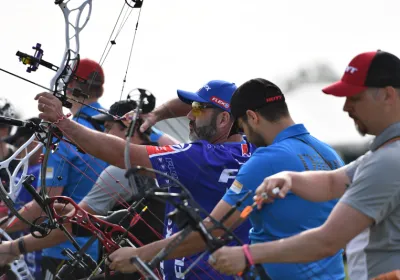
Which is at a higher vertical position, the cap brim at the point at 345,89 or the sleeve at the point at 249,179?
the cap brim at the point at 345,89

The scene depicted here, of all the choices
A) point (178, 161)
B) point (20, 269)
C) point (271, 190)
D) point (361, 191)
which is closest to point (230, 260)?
point (271, 190)

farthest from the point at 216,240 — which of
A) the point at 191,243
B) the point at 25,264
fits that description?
the point at 25,264

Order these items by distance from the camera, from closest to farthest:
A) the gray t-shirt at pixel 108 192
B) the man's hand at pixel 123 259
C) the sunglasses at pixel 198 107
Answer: the man's hand at pixel 123 259 < the sunglasses at pixel 198 107 < the gray t-shirt at pixel 108 192

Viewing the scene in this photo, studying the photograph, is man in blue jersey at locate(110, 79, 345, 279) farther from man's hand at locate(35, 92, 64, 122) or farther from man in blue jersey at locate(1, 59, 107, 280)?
man in blue jersey at locate(1, 59, 107, 280)

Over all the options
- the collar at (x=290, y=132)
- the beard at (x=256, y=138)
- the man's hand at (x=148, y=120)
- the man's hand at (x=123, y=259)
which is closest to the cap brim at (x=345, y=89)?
the collar at (x=290, y=132)

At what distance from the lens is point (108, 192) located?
6852 mm

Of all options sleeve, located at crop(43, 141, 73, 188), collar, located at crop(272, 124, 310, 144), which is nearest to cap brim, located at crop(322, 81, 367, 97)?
collar, located at crop(272, 124, 310, 144)

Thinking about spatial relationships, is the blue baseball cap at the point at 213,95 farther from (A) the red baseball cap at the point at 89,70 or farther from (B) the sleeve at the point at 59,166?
(B) the sleeve at the point at 59,166

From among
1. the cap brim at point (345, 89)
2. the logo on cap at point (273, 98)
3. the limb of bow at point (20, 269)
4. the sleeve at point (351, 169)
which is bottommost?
the limb of bow at point (20, 269)

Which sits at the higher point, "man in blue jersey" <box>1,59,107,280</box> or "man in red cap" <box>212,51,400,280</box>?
"man in red cap" <box>212,51,400,280</box>

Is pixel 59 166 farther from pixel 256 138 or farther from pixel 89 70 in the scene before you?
pixel 256 138

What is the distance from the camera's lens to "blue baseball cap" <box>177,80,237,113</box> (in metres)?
5.85

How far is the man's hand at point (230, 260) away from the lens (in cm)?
374

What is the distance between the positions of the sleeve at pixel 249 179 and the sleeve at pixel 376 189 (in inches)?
37.9
